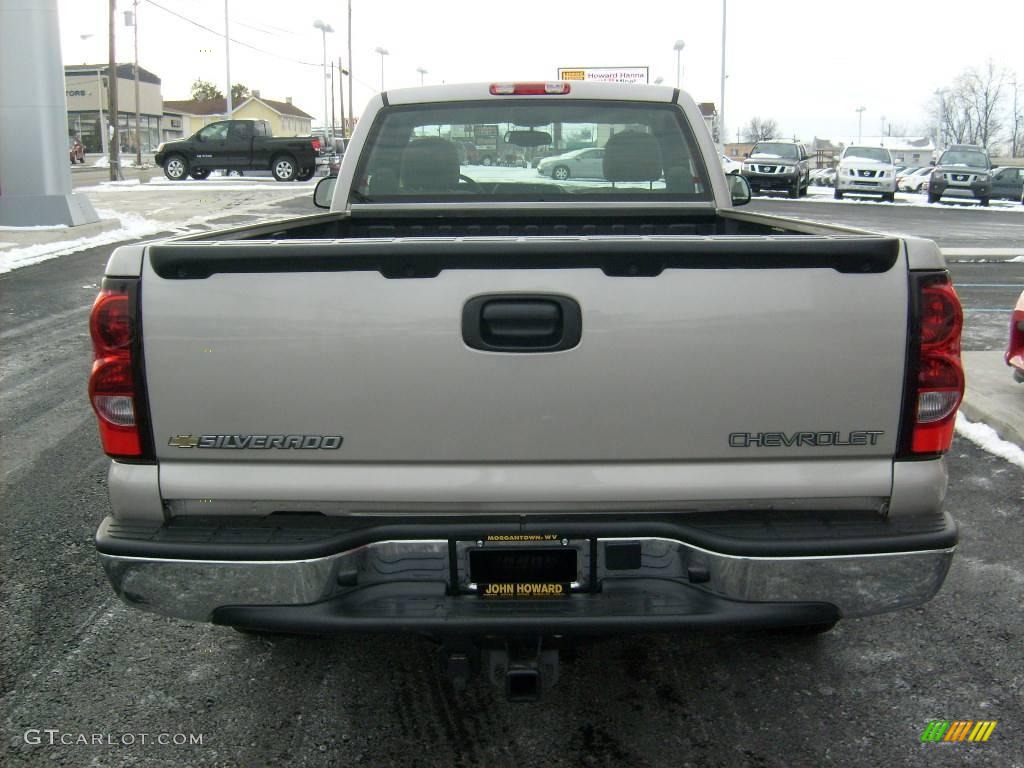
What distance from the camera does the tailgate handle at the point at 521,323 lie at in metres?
2.53

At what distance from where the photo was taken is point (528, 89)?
4938mm

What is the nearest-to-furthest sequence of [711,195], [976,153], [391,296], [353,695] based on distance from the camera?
1. [391,296]
2. [353,695]
3. [711,195]
4. [976,153]

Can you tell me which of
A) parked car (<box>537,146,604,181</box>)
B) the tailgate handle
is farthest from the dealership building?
the tailgate handle

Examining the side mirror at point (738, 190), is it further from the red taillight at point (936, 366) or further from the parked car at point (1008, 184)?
the parked car at point (1008, 184)

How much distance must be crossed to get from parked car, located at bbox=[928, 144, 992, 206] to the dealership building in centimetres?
7803

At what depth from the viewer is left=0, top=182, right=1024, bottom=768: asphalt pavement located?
2936 mm

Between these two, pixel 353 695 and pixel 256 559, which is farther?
pixel 353 695

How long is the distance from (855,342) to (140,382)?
1839 mm

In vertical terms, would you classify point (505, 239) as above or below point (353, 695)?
above

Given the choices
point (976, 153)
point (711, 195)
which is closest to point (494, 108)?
point (711, 195)

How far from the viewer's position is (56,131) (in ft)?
56.9

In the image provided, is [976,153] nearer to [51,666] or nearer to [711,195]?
[711,195]

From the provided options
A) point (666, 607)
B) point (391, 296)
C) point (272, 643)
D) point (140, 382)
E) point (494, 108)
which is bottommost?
point (272, 643)

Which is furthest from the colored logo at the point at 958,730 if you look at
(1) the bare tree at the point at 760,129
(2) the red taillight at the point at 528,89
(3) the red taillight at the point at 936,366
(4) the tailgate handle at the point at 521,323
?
(1) the bare tree at the point at 760,129
